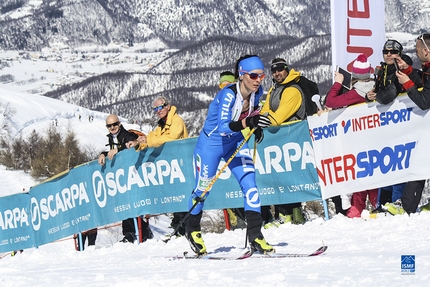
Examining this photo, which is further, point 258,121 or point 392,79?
point 392,79

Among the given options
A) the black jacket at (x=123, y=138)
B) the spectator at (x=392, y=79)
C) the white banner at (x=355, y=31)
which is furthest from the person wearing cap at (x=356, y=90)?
the black jacket at (x=123, y=138)

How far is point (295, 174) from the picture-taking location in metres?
8.71

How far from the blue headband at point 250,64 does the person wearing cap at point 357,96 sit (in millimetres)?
1946

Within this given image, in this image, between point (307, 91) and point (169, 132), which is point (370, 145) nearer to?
point (307, 91)

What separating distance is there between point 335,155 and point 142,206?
3.07m

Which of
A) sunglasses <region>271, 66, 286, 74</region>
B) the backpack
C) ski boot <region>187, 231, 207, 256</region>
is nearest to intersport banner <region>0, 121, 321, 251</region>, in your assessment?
the backpack

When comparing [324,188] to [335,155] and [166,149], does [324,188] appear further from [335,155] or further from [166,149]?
[166,149]

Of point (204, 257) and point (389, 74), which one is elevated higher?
point (389, 74)

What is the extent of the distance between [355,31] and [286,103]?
5.69 feet

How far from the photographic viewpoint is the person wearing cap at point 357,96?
8.28 m

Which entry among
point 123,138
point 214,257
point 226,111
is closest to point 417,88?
point 226,111

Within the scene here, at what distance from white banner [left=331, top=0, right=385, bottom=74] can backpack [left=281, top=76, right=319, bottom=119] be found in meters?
0.81

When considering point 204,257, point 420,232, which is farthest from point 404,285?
point 204,257

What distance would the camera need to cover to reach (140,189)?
33.7 feet
